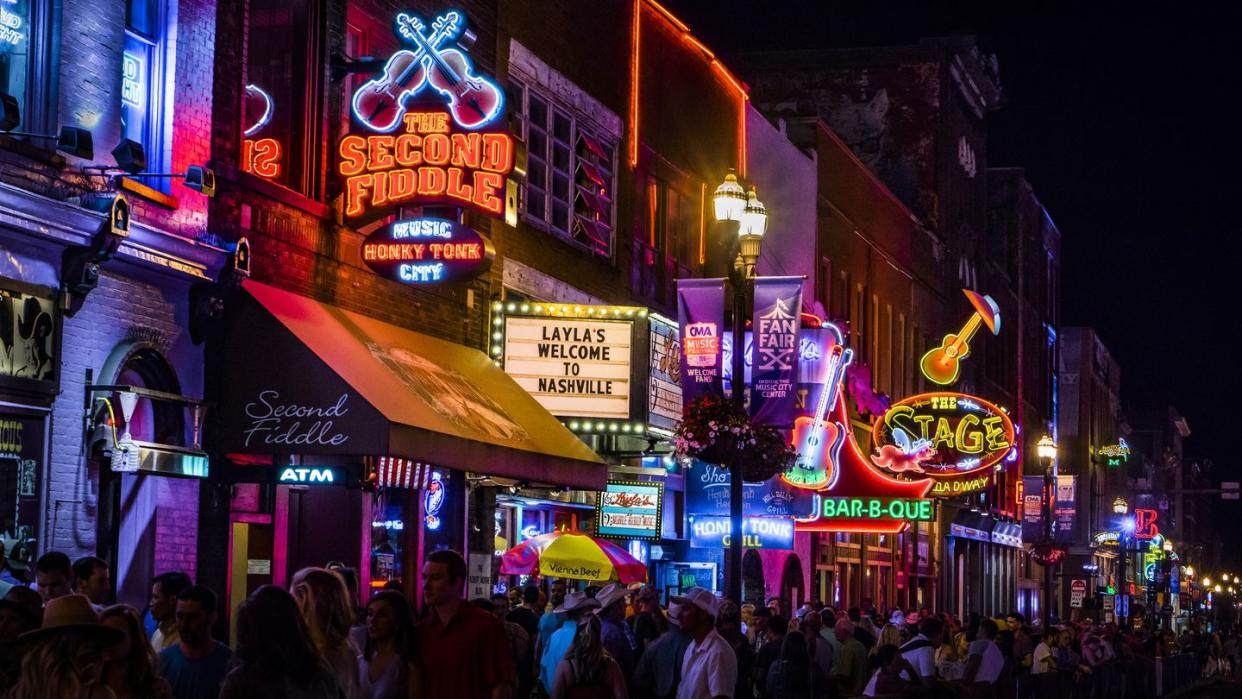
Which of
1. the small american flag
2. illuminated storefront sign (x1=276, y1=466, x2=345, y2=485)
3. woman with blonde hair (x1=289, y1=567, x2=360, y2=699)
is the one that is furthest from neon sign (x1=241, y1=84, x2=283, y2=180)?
woman with blonde hair (x1=289, y1=567, x2=360, y2=699)

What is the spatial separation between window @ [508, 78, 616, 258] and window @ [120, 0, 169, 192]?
8.83 metres

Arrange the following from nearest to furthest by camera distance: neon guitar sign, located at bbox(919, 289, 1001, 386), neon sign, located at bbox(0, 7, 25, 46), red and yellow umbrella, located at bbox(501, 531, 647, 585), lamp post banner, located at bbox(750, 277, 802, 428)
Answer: neon sign, located at bbox(0, 7, 25, 46) → red and yellow umbrella, located at bbox(501, 531, 647, 585) → lamp post banner, located at bbox(750, 277, 802, 428) → neon guitar sign, located at bbox(919, 289, 1001, 386)

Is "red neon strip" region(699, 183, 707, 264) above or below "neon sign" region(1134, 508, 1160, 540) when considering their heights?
above

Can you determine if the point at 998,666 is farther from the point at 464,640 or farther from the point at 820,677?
the point at 464,640

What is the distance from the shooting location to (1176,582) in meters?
125

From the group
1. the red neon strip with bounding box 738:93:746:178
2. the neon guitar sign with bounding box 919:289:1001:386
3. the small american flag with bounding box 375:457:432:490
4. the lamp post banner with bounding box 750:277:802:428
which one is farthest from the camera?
the neon guitar sign with bounding box 919:289:1001:386

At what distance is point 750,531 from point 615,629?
1426 centimetres

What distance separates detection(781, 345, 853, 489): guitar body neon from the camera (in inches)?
1366

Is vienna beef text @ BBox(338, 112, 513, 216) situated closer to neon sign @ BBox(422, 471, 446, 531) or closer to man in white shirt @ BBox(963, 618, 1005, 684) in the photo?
neon sign @ BBox(422, 471, 446, 531)

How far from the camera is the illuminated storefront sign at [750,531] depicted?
3044cm

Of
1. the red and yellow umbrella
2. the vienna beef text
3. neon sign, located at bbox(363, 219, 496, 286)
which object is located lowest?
the red and yellow umbrella

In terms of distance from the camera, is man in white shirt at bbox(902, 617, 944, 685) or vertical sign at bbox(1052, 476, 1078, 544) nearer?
man in white shirt at bbox(902, 617, 944, 685)

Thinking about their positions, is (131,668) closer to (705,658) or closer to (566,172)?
(705,658)

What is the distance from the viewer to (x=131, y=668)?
7.94 meters
